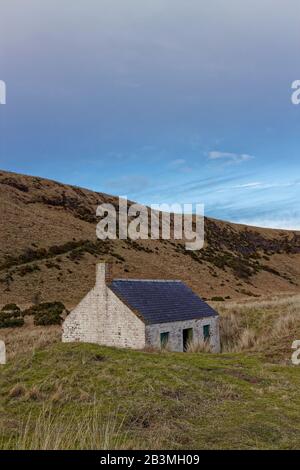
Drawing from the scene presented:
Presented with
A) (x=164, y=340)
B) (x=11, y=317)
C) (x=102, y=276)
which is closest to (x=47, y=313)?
(x=11, y=317)

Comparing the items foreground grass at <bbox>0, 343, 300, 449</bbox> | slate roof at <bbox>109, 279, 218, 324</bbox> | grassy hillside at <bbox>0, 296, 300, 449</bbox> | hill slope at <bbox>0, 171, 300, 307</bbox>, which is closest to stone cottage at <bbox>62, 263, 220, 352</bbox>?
slate roof at <bbox>109, 279, 218, 324</bbox>

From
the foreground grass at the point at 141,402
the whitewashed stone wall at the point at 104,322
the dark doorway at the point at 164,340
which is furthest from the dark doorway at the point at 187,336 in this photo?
the foreground grass at the point at 141,402

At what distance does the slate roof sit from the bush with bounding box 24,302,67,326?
29.2 feet

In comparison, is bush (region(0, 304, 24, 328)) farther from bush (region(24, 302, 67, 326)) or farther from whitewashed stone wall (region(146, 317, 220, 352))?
whitewashed stone wall (region(146, 317, 220, 352))

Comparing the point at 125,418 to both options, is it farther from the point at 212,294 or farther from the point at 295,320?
the point at 212,294

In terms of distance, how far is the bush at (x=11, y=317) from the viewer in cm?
3088

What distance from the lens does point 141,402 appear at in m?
10.7

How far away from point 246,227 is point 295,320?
266 feet

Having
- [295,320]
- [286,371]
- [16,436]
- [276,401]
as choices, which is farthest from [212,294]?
[16,436]

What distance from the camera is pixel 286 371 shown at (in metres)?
15.3

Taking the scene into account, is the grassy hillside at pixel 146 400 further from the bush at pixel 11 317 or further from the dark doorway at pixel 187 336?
the bush at pixel 11 317

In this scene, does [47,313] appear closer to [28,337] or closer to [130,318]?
[28,337]

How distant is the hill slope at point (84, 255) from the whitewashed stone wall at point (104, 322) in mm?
18819

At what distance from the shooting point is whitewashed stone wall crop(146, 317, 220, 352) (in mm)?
20812
